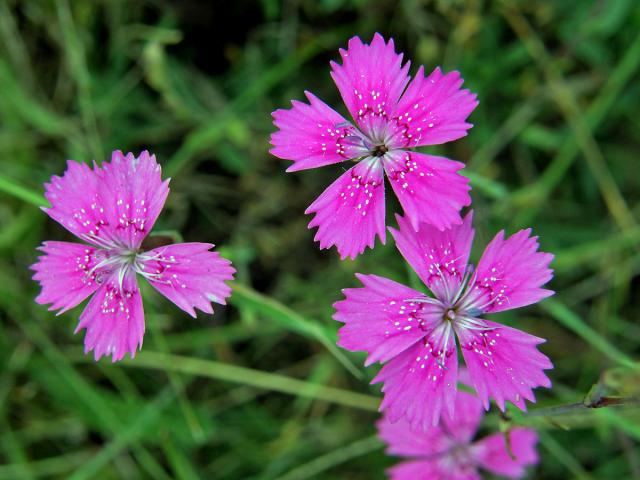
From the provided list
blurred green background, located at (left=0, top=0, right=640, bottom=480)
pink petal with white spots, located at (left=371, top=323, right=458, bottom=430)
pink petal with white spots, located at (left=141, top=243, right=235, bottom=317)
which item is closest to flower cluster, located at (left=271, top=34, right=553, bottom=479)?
pink petal with white spots, located at (left=371, top=323, right=458, bottom=430)

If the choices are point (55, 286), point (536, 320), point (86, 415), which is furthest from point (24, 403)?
point (536, 320)

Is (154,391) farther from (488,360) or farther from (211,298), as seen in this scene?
(488,360)

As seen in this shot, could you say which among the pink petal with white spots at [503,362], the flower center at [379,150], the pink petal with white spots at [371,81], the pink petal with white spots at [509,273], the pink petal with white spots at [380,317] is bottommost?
the pink petal with white spots at [503,362]

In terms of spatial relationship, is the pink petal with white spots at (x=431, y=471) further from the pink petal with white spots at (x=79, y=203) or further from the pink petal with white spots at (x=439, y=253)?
the pink petal with white spots at (x=79, y=203)

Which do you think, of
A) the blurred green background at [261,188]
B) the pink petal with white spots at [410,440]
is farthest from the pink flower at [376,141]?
the blurred green background at [261,188]

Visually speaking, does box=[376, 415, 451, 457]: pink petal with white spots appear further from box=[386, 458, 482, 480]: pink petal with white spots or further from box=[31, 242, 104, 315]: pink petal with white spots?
box=[31, 242, 104, 315]: pink petal with white spots

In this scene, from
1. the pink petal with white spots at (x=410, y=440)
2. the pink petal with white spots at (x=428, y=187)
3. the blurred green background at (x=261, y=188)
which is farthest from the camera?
the blurred green background at (x=261, y=188)
